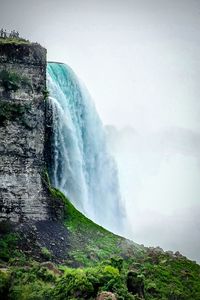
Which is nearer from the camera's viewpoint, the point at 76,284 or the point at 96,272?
the point at 76,284

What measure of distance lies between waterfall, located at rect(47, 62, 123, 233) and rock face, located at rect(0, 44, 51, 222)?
3090mm

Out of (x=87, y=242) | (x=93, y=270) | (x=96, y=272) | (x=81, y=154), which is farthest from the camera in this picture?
(x=81, y=154)

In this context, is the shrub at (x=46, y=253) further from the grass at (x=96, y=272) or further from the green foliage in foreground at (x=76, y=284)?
the green foliage in foreground at (x=76, y=284)

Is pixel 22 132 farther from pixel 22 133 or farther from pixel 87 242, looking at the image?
pixel 87 242

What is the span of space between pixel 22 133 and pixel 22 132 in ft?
0.18

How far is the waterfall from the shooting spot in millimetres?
→ 33281

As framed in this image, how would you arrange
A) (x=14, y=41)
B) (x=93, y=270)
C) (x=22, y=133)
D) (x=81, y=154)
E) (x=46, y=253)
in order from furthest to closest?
(x=81, y=154), (x=14, y=41), (x=22, y=133), (x=46, y=253), (x=93, y=270)

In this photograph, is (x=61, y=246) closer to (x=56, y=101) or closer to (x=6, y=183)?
(x=6, y=183)

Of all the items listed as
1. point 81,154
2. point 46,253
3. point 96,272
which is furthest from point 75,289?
point 81,154

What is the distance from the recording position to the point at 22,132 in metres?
29.0

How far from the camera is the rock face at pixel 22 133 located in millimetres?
27953

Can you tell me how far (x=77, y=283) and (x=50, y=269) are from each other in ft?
9.92

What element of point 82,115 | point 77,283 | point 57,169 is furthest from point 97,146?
point 77,283

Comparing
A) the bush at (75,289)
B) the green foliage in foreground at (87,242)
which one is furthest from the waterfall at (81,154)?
the bush at (75,289)
